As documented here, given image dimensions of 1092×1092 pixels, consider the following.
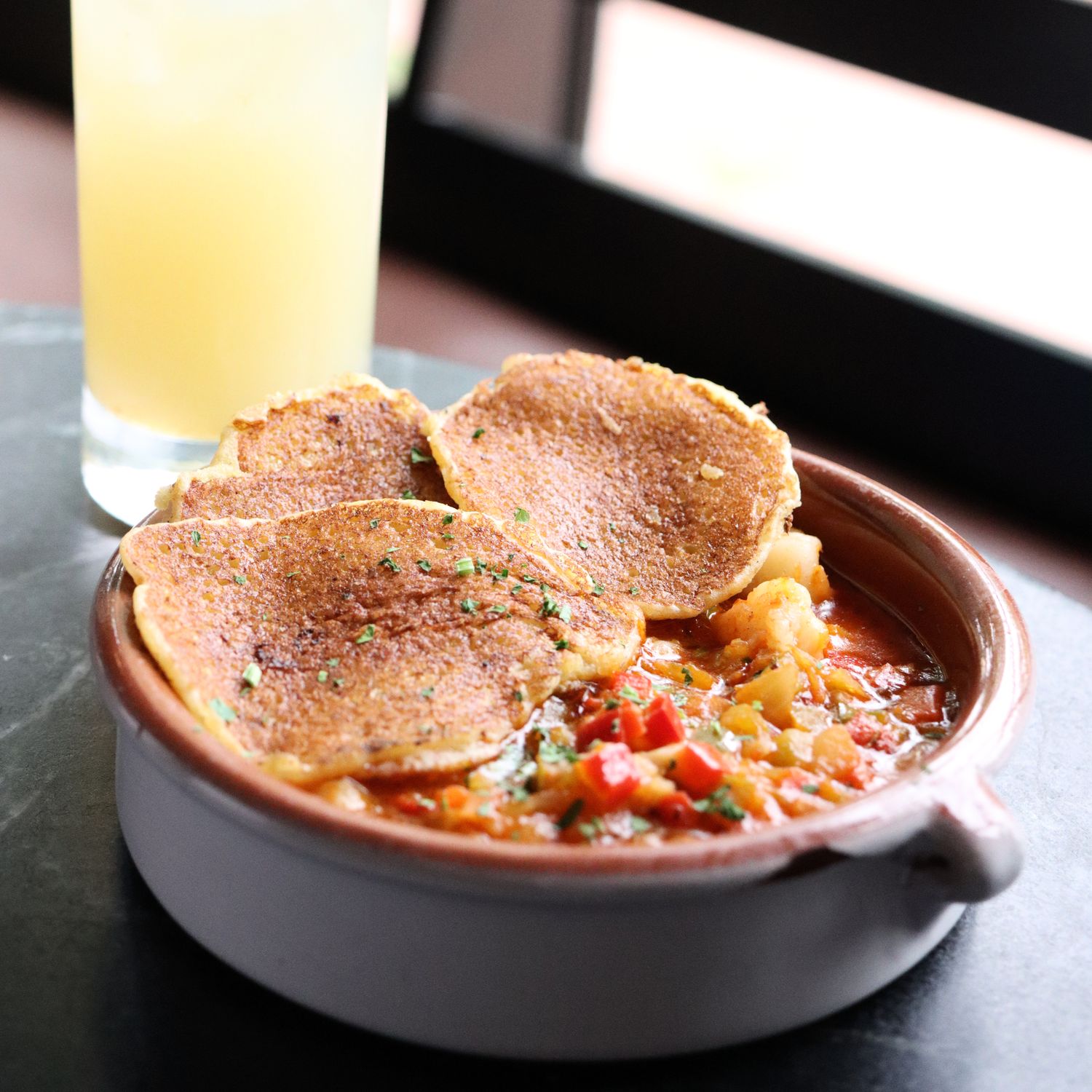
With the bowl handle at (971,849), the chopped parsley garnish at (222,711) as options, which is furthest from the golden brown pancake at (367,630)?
the bowl handle at (971,849)

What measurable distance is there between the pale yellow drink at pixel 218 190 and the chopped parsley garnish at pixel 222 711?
0.90 metres

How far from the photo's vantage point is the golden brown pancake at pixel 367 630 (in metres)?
1.37

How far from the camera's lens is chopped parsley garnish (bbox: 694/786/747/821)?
51.9 inches

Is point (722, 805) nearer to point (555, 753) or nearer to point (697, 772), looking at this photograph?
point (697, 772)

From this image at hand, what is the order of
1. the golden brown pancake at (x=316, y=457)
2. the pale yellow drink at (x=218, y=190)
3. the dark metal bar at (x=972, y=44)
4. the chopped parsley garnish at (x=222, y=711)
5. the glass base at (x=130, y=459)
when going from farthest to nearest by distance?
1. the dark metal bar at (x=972, y=44)
2. the glass base at (x=130, y=459)
3. the pale yellow drink at (x=218, y=190)
4. the golden brown pancake at (x=316, y=457)
5. the chopped parsley garnish at (x=222, y=711)

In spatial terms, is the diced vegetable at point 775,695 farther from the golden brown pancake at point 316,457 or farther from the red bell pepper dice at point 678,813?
the golden brown pancake at point 316,457

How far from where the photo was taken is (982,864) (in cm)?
123

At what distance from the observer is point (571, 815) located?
132cm

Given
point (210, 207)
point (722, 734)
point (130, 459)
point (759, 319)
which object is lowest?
point (759, 319)

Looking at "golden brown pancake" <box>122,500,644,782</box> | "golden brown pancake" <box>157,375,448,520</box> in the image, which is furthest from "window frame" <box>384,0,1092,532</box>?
"golden brown pancake" <box>122,500,644,782</box>

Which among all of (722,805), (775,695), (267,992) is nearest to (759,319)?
(775,695)

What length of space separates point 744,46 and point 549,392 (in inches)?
108

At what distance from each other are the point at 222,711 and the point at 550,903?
402 millimetres

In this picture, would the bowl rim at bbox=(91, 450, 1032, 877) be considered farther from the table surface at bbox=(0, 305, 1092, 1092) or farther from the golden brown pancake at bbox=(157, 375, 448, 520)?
the golden brown pancake at bbox=(157, 375, 448, 520)
